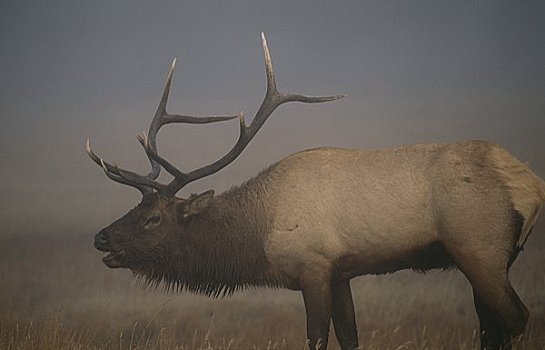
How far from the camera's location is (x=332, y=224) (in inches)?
143

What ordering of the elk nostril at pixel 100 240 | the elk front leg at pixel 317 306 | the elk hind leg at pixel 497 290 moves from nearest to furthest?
the elk hind leg at pixel 497 290 → the elk front leg at pixel 317 306 → the elk nostril at pixel 100 240

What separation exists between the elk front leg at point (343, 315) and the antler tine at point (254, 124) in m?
0.85

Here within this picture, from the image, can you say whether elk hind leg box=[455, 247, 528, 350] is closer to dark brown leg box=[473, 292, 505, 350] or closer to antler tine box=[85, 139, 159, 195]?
dark brown leg box=[473, 292, 505, 350]

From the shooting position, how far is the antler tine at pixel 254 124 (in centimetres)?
381

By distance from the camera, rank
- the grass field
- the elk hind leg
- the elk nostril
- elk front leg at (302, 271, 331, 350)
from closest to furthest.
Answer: the elk hind leg < elk front leg at (302, 271, 331, 350) < the elk nostril < the grass field

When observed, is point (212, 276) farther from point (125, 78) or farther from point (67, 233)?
point (125, 78)

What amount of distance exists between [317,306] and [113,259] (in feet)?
3.49

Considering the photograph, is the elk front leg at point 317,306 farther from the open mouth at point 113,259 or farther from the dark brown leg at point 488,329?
the open mouth at point 113,259

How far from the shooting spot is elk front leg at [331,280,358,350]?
3.81m

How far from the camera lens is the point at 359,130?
4.10 metres

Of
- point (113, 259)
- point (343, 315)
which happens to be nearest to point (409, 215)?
point (343, 315)

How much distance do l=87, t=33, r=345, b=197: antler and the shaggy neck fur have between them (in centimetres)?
20

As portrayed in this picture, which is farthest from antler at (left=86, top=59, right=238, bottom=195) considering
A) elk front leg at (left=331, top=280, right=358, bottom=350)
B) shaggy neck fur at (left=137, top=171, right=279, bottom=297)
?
elk front leg at (left=331, top=280, right=358, bottom=350)

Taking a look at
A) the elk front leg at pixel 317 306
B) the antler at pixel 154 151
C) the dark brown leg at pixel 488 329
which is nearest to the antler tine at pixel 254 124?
the antler at pixel 154 151
